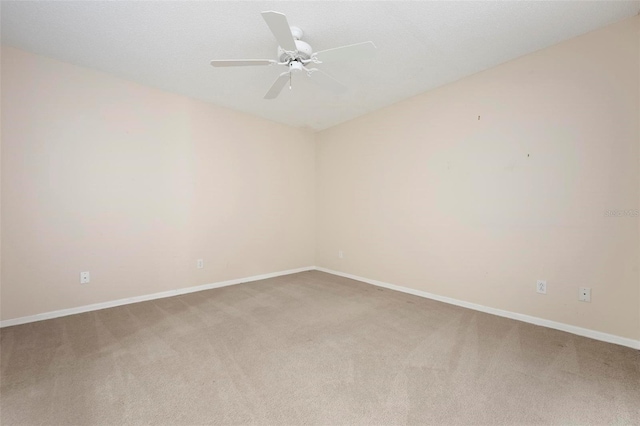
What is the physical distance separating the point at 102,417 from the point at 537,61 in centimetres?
399

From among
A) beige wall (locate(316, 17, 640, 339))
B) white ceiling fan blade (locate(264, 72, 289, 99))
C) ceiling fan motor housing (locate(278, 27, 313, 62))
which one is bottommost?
beige wall (locate(316, 17, 640, 339))

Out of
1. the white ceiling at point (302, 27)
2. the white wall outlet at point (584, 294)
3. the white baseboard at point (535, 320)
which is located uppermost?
the white ceiling at point (302, 27)

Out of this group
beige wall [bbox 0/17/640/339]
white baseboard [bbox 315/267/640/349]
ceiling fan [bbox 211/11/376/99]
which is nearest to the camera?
ceiling fan [bbox 211/11/376/99]

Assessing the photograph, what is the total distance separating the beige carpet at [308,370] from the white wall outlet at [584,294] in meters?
0.34

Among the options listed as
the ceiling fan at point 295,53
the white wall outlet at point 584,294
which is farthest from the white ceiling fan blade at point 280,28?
the white wall outlet at point 584,294

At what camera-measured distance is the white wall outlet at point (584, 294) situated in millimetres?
2195

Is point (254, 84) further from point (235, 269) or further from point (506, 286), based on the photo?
point (506, 286)

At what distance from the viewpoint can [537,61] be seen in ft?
8.03

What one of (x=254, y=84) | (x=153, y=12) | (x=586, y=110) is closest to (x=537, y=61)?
(x=586, y=110)

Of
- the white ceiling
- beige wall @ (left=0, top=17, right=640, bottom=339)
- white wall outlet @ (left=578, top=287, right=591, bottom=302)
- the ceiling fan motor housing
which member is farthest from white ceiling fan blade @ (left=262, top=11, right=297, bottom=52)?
white wall outlet @ (left=578, top=287, right=591, bottom=302)

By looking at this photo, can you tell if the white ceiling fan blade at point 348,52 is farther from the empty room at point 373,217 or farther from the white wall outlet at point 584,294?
the white wall outlet at point 584,294

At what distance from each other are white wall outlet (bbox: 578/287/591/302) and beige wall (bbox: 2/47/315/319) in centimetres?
354

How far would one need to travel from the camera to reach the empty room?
1568 millimetres

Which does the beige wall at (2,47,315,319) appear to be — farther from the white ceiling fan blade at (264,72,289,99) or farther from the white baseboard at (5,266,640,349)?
the white ceiling fan blade at (264,72,289,99)
